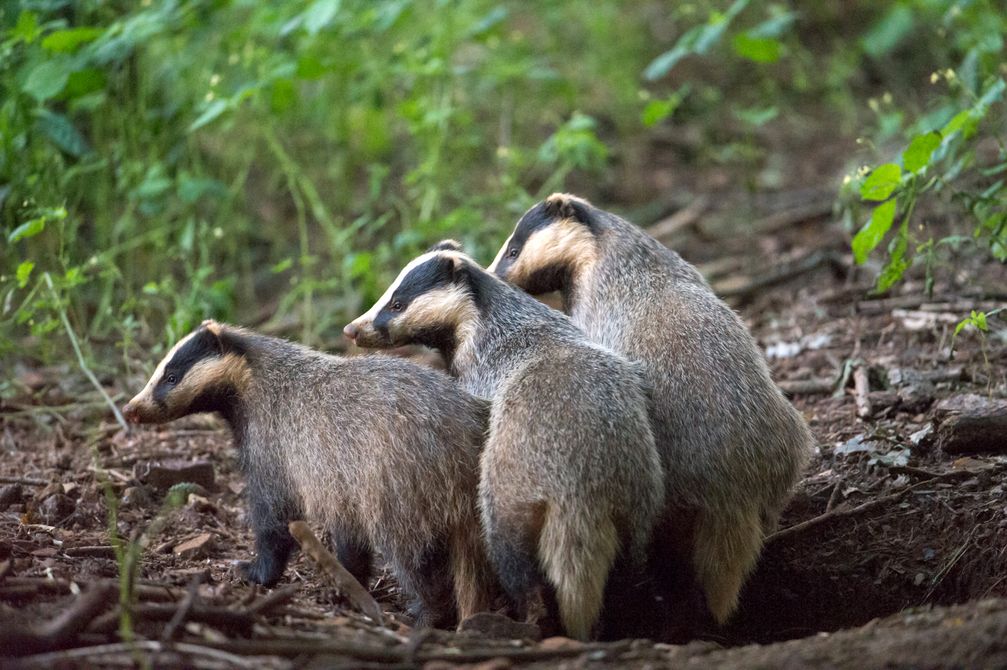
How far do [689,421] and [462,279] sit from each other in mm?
1361

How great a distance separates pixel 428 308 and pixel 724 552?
1.87 meters

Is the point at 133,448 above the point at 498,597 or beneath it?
above

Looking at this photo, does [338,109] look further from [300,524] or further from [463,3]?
[300,524]

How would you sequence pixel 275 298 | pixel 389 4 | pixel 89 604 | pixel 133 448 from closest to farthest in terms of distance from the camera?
pixel 89 604 < pixel 133 448 < pixel 389 4 < pixel 275 298

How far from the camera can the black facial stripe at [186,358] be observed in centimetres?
581

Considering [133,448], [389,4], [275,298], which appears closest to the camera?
[133,448]

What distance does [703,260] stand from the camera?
10.0m

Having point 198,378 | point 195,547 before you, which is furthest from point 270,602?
point 198,378

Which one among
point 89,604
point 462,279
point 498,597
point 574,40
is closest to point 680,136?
point 574,40

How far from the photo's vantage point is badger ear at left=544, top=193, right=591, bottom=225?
6.29m

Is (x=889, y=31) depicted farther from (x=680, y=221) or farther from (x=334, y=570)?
(x=334, y=570)

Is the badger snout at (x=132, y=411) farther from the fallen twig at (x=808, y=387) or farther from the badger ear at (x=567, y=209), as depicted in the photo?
the fallen twig at (x=808, y=387)

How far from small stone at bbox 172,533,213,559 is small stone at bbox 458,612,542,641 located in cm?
159

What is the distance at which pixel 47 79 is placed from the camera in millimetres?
7012
